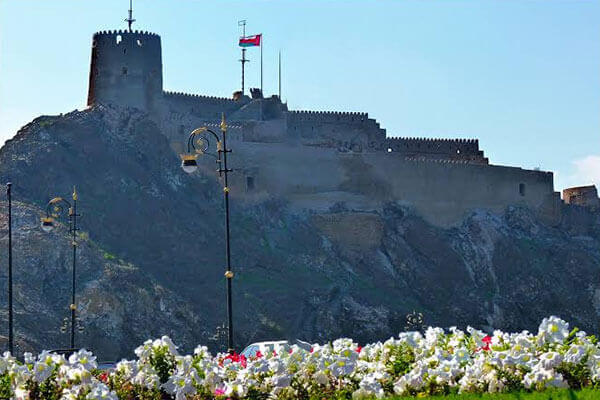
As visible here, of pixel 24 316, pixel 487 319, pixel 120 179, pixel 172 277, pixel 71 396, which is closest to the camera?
pixel 71 396

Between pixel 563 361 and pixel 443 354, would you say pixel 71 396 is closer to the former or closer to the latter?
pixel 443 354

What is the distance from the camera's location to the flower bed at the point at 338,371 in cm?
2031

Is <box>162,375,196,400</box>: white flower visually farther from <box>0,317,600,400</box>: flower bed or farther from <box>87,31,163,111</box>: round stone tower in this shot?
<box>87,31,163,111</box>: round stone tower

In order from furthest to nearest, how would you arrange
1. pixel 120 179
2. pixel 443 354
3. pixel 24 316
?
pixel 120 179
pixel 24 316
pixel 443 354

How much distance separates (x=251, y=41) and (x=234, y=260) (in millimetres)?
17489

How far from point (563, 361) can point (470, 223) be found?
6052 centimetres

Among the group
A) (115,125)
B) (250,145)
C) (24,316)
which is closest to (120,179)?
(115,125)

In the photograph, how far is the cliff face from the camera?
61.8m

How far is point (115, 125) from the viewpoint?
71812 millimetres

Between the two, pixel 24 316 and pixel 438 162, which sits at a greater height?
pixel 438 162

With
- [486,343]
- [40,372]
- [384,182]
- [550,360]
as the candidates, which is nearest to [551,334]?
[550,360]

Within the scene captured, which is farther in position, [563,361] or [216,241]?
[216,241]

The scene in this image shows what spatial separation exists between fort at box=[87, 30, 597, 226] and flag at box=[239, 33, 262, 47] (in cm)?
301

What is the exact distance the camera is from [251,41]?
271ft
